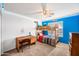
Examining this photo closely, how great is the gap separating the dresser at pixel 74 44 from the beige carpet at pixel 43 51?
91 millimetres

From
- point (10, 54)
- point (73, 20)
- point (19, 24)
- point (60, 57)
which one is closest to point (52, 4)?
point (73, 20)

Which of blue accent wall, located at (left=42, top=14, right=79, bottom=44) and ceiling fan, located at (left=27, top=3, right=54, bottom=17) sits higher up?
ceiling fan, located at (left=27, top=3, right=54, bottom=17)

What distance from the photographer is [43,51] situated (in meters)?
1.36

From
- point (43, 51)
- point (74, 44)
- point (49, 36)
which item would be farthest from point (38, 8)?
point (74, 44)

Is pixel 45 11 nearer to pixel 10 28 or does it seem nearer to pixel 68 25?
pixel 68 25

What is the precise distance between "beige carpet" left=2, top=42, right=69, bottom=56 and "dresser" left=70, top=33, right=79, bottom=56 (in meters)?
0.09

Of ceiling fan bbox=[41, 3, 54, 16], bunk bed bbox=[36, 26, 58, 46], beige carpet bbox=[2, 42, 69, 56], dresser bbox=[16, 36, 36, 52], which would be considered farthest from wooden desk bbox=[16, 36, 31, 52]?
ceiling fan bbox=[41, 3, 54, 16]

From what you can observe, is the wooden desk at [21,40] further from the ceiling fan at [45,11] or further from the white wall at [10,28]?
the ceiling fan at [45,11]

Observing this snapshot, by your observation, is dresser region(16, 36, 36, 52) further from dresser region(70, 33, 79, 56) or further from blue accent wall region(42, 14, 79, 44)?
dresser region(70, 33, 79, 56)

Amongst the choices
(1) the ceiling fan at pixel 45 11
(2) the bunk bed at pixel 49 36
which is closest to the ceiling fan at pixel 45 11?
(1) the ceiling fan at pixel 45 11

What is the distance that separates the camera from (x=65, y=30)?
4.41ft

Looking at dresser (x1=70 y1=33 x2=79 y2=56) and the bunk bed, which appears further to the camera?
the bunk bed

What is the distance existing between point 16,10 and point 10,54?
2.72 feet

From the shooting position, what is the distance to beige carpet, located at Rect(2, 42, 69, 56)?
1304 mm
